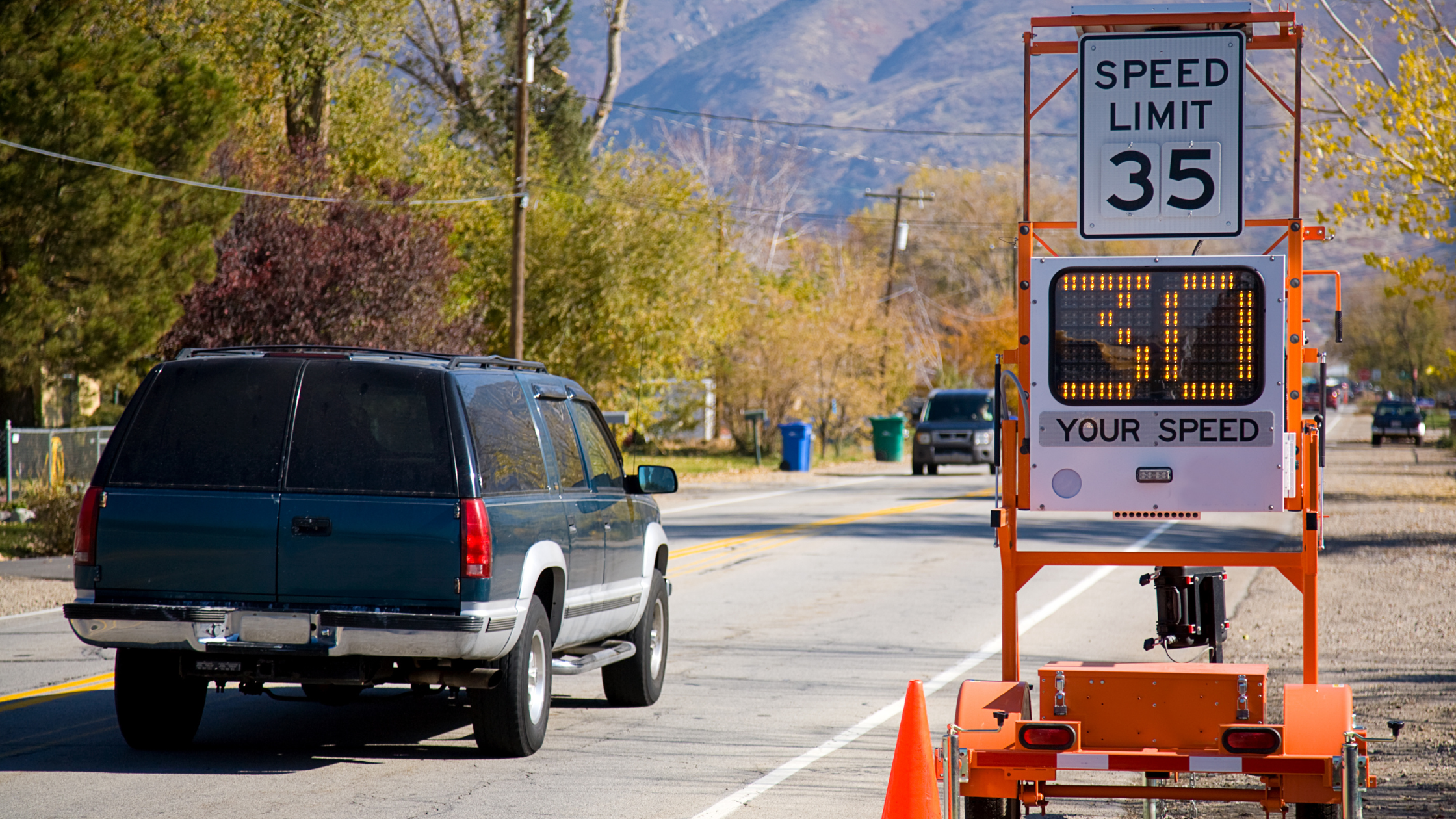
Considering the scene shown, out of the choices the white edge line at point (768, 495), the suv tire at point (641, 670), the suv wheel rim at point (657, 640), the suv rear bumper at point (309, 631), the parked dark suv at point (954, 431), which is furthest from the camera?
the parked dark suv at point (954, 431)

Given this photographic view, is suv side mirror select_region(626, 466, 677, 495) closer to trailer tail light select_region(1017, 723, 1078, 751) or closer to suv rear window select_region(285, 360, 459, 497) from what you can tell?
suv rear window select_region(285, 360, 459, 497)

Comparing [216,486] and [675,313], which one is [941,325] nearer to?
[675,313]

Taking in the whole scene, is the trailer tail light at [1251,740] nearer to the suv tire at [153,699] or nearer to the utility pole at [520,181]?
the suv tire at [153,699]

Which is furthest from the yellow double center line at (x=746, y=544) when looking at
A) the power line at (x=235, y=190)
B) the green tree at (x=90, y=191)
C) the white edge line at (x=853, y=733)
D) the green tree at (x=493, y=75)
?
the green tree at (x=493, y=75)

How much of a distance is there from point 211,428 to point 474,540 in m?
1.48

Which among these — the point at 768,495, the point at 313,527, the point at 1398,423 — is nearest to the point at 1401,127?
the point at 768,495

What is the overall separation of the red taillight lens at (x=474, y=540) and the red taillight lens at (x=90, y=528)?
1781mm

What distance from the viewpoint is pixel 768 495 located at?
30.5m

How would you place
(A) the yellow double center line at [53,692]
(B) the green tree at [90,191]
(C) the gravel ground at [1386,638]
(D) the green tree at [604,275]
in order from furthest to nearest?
(D) the green tree at [604,275] < (B) the green tree at [90,191] < (A) the yellow double center line at [53,692] < (C) the gravel ground at [1386,638]

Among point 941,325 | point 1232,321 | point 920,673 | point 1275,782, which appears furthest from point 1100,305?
point 941,325

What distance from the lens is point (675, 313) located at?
36719 millimetres

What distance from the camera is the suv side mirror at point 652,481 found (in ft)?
30.6

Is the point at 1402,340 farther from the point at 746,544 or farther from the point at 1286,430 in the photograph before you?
the point at 1286,430

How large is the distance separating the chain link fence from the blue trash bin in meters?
18.5
